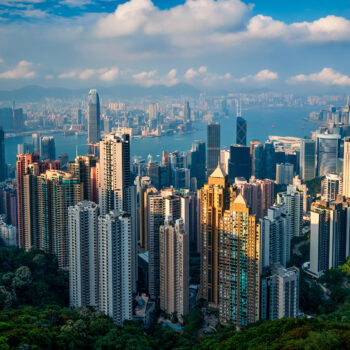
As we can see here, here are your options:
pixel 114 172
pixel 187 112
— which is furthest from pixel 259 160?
pixel 114 172

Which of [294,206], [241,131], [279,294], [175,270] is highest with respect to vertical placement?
[241,131]

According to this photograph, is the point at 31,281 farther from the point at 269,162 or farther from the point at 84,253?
the point at 269,162

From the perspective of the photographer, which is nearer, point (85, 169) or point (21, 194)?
point (21, 194)

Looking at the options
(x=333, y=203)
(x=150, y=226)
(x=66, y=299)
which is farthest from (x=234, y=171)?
(x=66, y=299)

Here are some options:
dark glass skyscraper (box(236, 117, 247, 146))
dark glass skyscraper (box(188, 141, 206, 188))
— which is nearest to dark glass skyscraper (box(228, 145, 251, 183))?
dark glass skyscraper (box(188, 141, 206, 188))

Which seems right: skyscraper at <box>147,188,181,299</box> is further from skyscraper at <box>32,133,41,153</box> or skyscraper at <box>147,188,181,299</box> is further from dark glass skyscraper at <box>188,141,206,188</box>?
skyscraper at <box>32,133,41,153</box>

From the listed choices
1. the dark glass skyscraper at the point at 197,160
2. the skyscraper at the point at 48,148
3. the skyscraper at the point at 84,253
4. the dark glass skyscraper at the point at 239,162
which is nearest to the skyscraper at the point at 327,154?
the dark glass skyscraper at the point at 239,162
